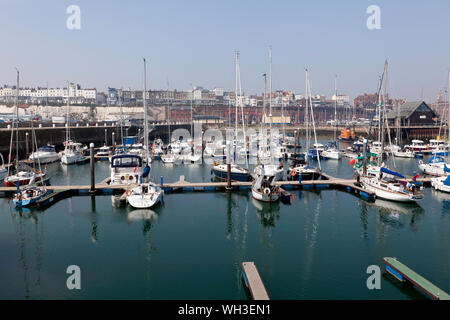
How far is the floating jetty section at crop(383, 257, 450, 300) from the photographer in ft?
48.7

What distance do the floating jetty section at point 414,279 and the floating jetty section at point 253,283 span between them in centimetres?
676

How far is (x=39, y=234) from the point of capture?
23.9 m

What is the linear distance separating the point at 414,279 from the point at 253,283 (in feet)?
23.8

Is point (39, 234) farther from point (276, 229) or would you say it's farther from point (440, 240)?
point (440, 240)

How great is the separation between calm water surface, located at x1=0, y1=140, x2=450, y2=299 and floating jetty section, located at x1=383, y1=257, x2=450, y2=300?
0.51 metres

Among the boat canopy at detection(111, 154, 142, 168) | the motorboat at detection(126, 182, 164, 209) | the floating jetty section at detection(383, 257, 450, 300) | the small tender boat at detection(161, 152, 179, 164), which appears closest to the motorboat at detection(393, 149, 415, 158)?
the small tender boat at detection(161, 152, 179, 164)

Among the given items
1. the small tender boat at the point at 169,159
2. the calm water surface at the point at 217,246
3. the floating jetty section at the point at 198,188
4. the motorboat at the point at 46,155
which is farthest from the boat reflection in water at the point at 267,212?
the motorboat at the point at 46,155

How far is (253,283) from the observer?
15523mm

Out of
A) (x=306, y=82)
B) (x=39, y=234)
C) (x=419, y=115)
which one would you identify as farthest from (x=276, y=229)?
(x=419, y=115)

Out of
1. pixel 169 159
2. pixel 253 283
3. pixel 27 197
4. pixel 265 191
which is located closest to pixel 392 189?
pixel 265 191

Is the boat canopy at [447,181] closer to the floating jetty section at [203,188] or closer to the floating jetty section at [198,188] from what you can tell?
the floating jetty section at [203,188]

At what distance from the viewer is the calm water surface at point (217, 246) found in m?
16.7

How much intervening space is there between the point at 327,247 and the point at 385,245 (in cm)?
372
